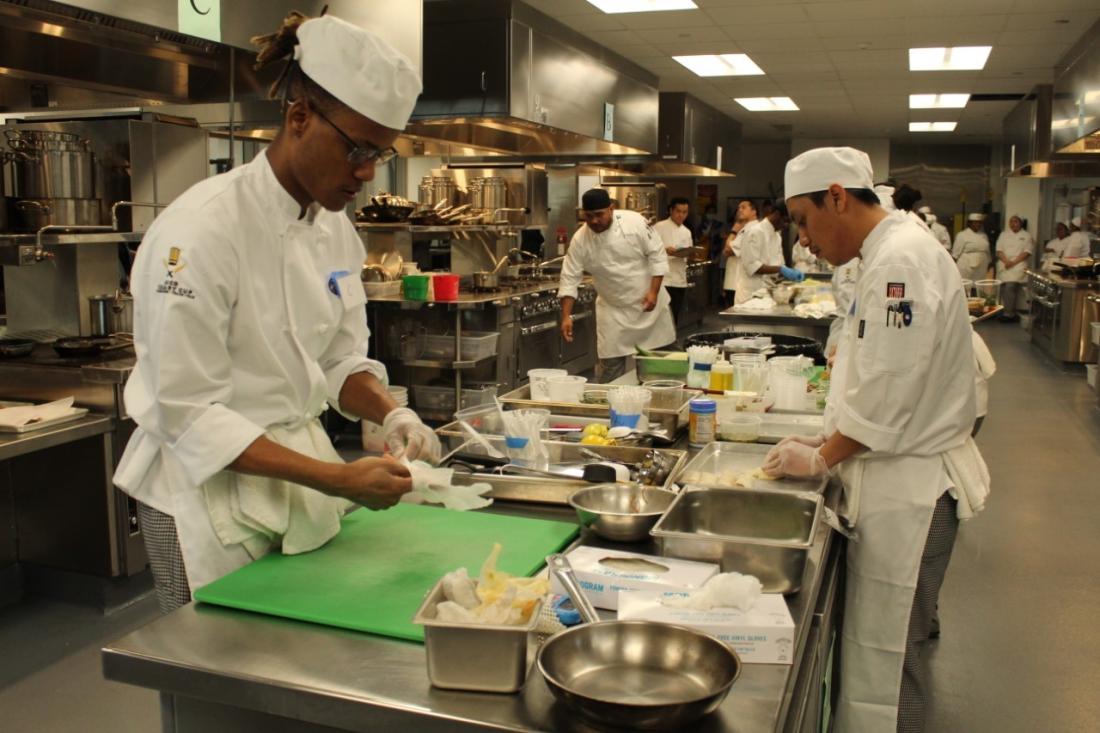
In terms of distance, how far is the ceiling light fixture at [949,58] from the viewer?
934 cm

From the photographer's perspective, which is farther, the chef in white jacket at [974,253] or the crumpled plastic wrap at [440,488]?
the chef in white jacket at [974,253]

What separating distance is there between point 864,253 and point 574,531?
107cm

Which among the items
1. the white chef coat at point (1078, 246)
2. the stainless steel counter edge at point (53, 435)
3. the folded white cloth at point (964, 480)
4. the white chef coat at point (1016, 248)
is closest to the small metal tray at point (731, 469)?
the folded white cloth at point (964, 480)

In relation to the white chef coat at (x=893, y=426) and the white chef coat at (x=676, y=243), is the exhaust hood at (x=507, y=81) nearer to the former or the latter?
the white chef coat at (x=676, y=243)

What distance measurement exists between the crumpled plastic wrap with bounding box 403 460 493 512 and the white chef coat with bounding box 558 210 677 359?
4.92 meters

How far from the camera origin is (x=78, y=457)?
12.6 feet

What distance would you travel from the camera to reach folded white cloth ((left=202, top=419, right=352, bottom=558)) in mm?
1832

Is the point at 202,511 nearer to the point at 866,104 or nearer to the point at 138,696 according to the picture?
the point at 138,696

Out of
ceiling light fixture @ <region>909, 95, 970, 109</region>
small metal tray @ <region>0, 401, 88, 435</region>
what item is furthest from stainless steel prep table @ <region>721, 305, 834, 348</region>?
ceiling light fixture @ <region>909, 95, 970, 109</region>

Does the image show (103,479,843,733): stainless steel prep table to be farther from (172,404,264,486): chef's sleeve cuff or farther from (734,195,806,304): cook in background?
(734,195,806,304): cook in background

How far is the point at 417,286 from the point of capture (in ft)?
21.4

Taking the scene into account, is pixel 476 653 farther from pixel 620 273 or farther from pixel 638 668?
pixel 620 273

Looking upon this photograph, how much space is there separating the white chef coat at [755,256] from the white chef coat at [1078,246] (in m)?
6.13

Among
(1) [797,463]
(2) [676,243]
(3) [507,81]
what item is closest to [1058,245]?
(2) [676,243]
